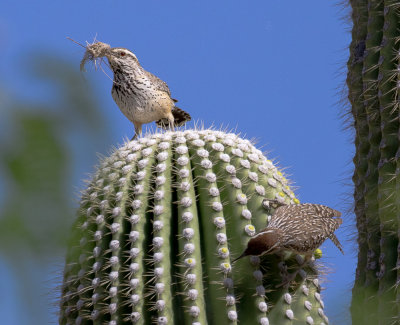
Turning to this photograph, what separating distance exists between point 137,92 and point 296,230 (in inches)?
136

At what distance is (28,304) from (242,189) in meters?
2.54

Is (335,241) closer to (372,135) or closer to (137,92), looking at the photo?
(372,135)

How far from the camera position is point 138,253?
2.73 m

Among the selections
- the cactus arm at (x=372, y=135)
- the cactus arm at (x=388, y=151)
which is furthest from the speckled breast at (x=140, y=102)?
the cactus arm at (x=388, y=151)

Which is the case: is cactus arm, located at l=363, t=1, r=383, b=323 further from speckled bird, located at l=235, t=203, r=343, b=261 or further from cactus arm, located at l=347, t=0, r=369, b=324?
speckled bird, located at l=235, t=203, r=343, b=261

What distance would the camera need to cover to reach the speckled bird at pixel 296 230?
2.67 m

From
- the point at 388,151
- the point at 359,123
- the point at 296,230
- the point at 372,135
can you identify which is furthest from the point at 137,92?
the point at 296,230

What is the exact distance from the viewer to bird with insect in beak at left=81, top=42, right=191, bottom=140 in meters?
5.84

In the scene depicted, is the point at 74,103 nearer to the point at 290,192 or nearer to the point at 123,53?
the point at 290,192

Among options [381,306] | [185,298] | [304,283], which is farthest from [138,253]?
[381,306]

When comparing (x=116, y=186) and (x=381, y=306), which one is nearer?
(x=381, y=306)

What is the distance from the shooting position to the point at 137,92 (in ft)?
19.4

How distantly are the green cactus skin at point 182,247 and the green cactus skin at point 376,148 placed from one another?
0.32 meters

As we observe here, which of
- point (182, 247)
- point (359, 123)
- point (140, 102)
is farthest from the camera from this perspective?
point (140, 102)
